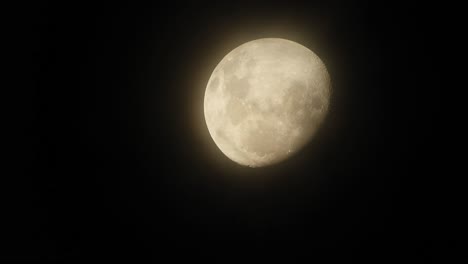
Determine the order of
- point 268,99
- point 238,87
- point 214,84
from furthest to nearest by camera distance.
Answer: point 214,84 < point 238,87 < point 268,99

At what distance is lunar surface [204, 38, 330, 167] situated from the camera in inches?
89.3

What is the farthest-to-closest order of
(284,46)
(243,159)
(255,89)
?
(243,159) < (284,46) < (255,89)

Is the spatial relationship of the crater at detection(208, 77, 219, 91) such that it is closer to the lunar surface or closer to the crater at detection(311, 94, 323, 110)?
the lunar surface

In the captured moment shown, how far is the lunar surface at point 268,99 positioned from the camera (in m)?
2.27

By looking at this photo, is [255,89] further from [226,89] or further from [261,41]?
[261,41]

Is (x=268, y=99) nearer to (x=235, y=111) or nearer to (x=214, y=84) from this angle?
(x=235, y=111)

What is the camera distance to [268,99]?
2238 millimetres

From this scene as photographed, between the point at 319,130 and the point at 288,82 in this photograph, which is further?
the point at 319,130

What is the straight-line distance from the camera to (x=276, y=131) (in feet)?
7.62

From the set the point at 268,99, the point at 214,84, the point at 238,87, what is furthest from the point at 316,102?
the point at 214,84

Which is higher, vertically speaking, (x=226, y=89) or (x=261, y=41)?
(x=261, y=41)

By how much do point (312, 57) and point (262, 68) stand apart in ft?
1.65

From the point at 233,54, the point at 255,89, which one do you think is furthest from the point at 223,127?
the point at 233,54

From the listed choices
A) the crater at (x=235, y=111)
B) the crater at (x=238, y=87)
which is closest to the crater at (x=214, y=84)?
the crater at (x=238, y=87)
